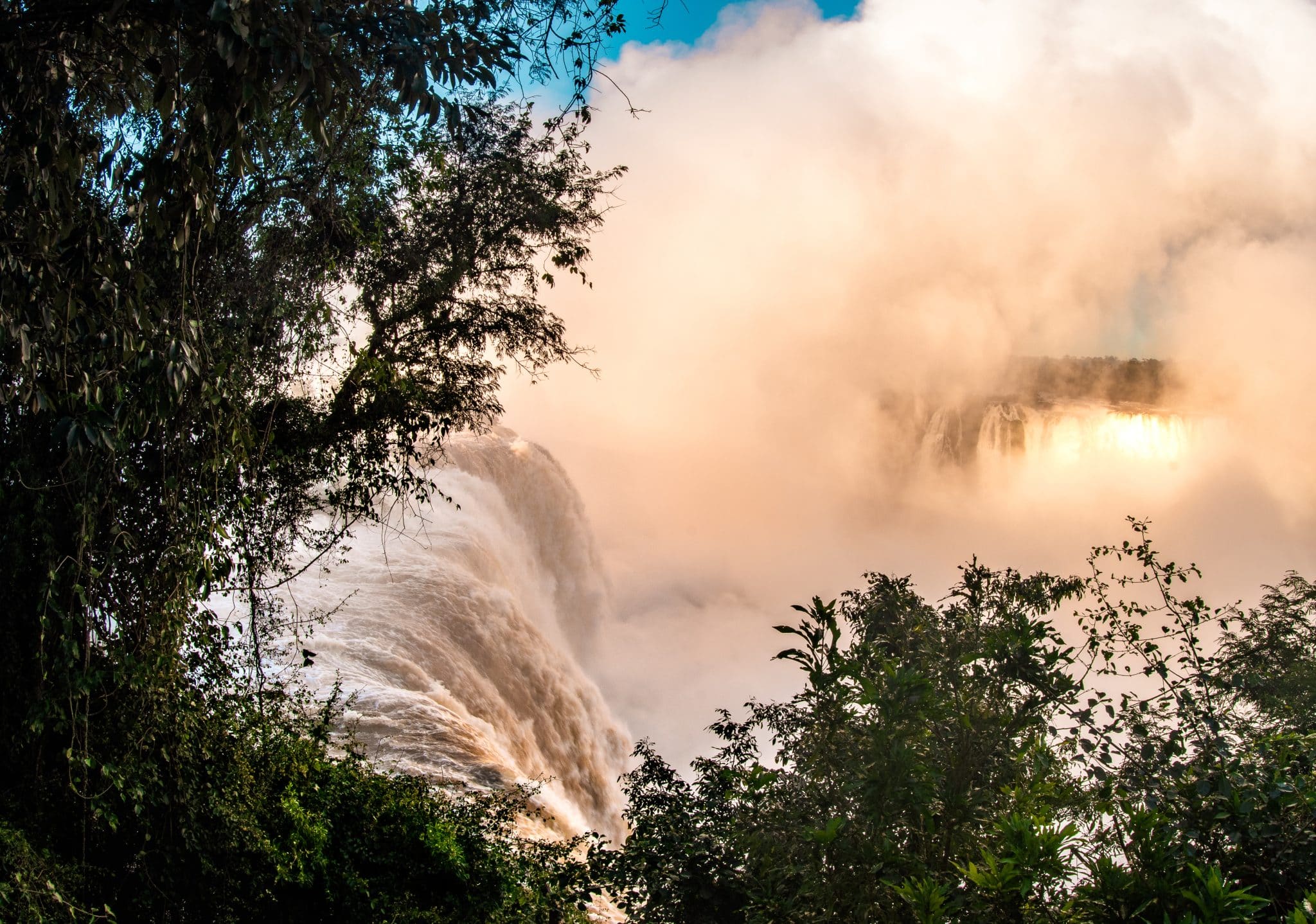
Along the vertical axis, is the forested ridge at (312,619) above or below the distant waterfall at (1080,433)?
below

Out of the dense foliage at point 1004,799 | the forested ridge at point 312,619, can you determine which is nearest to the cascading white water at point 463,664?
Result: the forested ridge at point 312,619

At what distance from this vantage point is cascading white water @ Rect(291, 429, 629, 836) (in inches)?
348

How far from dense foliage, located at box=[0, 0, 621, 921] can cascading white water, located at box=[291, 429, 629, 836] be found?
3.71ft

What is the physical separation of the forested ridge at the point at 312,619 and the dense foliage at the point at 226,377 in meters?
0.02

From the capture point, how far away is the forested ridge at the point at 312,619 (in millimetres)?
2564

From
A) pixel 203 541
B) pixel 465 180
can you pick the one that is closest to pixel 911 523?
pixel 465 180

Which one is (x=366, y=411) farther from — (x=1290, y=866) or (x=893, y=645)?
(x=1290, y=866)

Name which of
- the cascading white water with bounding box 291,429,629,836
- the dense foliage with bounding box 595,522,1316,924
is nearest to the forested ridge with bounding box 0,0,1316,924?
the dense foliage with bounding box 595,522,1316,924

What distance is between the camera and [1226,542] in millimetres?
49281

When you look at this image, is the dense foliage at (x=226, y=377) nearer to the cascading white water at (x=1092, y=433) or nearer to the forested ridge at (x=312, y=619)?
the forested ridge at (x=312, y=619)

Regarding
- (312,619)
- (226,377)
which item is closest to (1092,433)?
(312,619)

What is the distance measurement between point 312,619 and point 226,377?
3242mm

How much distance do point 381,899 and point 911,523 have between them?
53.7 m

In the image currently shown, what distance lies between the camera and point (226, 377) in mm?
4426
